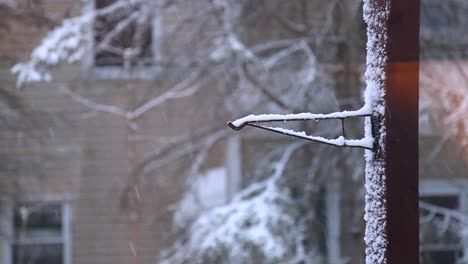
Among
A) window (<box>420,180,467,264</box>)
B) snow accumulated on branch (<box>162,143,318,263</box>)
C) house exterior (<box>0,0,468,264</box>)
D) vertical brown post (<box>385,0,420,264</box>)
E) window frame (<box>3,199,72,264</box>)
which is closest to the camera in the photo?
vertical brown post (<box>385,0,420,264</box>)

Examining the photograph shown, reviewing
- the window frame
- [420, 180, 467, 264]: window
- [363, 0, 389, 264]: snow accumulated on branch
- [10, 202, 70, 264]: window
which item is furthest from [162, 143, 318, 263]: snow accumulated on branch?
[363, 0, 389, 264]: snow accumulated on branch

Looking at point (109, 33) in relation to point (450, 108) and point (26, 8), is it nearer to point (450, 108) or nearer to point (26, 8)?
point (26, 8)

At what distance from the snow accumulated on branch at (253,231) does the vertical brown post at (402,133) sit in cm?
410

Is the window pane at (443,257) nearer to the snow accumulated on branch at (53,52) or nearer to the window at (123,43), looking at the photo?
the window at (123,43)

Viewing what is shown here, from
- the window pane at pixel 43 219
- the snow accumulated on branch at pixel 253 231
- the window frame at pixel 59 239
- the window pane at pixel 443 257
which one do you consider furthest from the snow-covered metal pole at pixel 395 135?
the window pane at pixel 43 219

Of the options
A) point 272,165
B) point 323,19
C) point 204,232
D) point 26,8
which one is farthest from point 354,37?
point 26,8

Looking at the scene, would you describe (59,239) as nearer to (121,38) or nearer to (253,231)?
(121,38)

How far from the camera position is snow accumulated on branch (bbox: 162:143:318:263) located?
7.01 metres

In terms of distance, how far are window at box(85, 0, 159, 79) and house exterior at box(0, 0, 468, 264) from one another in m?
0.03

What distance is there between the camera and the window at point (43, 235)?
9.20 meters

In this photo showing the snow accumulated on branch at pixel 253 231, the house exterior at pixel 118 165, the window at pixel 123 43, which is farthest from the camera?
the house exterior at pixel 118 165

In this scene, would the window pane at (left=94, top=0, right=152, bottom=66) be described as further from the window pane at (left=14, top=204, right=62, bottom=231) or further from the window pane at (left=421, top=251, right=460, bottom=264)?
the window pane at (left=421, top=251, right=460, bottom=264)

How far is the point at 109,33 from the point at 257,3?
1.78m

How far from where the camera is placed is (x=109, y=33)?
8.05m
